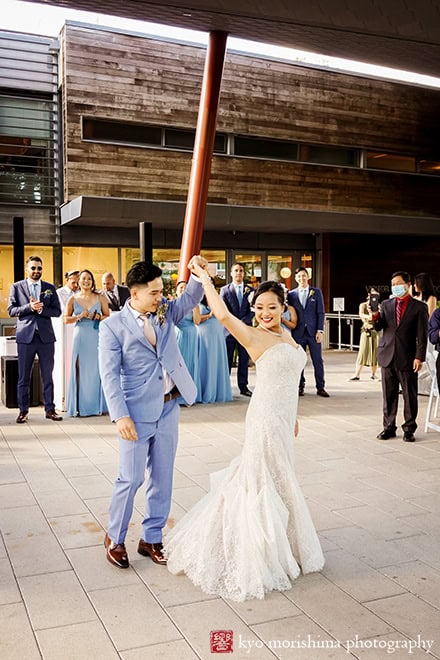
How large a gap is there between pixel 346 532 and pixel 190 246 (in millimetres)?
8743

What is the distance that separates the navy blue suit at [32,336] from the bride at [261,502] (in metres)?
5.27

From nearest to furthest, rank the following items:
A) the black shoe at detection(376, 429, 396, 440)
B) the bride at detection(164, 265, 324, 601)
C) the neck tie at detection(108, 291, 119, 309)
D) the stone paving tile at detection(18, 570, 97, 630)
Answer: the stone paving tile at detection(18, 570, 97, 630) < the bride at detection(164, 265, 324, 601) < the black shoe at detection(376, 429, 396, 440) < the neck tie at detection(108, 291, 119, 309)

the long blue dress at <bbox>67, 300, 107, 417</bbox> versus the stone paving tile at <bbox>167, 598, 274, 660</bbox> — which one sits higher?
the long blue dress at <bbox>67, 300, 107, 417</bbox>

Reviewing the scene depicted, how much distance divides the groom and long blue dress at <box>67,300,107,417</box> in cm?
514

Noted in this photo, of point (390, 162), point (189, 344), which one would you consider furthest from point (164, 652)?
point (390, 162)

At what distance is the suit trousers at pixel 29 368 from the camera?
358 inches

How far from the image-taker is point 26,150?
1675 centimetres

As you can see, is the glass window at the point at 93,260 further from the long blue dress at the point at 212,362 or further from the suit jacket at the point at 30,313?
the suit jacket at the point at 30,313

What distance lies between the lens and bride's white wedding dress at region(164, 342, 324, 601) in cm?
392

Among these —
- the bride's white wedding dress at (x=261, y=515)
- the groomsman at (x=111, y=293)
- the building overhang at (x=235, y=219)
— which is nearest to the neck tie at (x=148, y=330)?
the bride's white wedding dress at (x=261, y=515)

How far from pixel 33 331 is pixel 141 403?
5201 millimetres

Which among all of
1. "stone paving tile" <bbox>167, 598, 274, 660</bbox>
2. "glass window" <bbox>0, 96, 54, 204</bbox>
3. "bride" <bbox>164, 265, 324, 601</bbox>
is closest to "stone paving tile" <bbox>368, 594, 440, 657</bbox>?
"bride" <bbox>164, 265, 324, 601</bbox>

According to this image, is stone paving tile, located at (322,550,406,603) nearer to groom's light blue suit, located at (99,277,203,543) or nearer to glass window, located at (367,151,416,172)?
groom's light blue suit, located at (99,277,203,543)

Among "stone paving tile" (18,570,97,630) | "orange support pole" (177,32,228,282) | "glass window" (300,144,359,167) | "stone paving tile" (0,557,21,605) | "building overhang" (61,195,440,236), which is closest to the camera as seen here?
"stone paving tile" (18,570,97,630)
